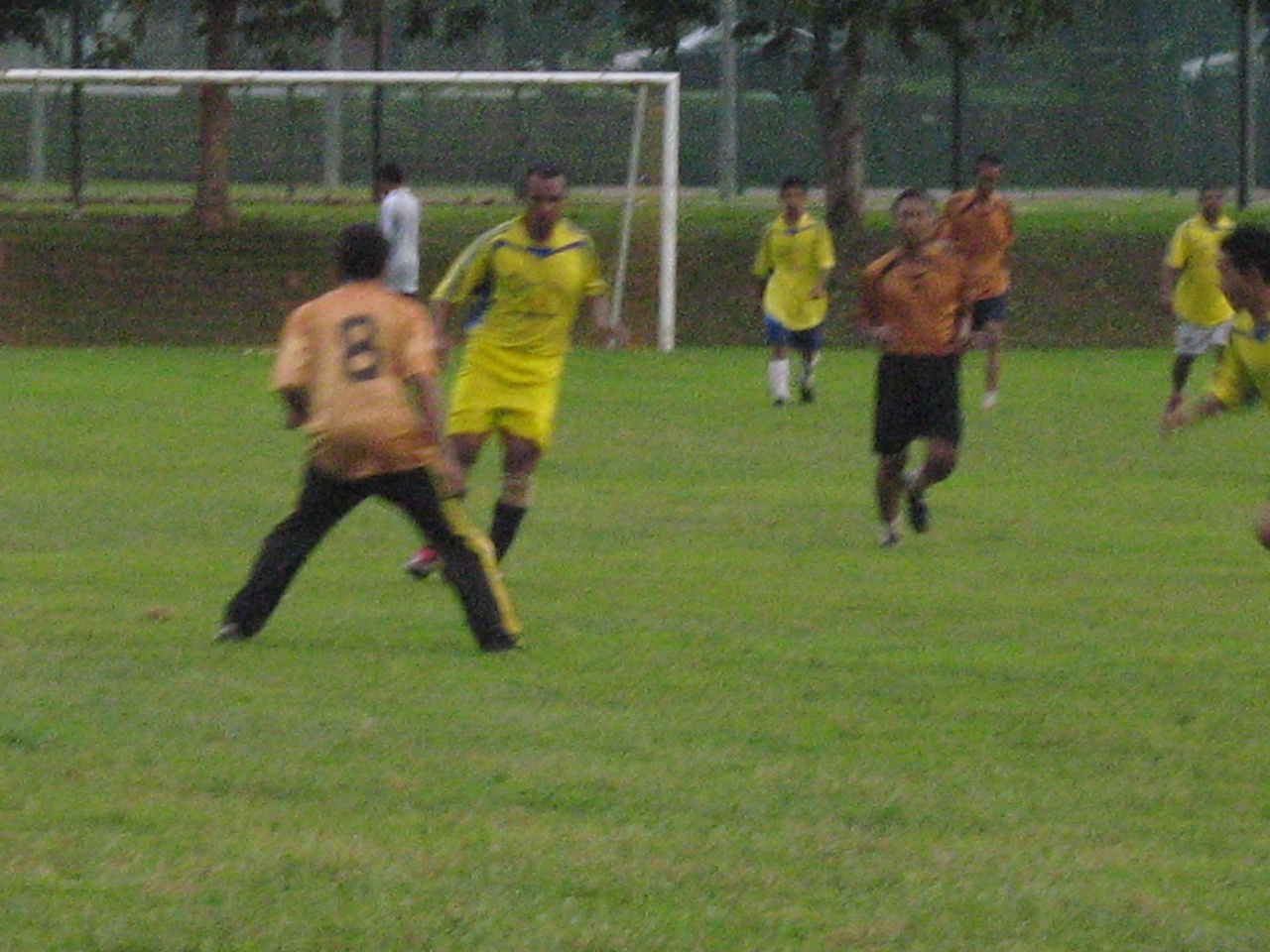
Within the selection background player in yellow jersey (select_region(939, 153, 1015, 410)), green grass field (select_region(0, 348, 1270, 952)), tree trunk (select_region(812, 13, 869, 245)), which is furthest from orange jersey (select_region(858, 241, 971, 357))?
tree trunk (select_region(812, 13, 869, 245))

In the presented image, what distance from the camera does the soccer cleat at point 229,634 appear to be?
901cm

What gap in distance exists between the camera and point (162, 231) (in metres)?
28.9

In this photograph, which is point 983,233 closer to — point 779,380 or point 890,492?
point 779,380

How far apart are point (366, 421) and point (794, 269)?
1150 centimetres

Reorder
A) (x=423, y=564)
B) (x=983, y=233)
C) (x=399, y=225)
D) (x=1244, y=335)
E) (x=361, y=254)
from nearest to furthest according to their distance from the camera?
(x=1244, y=335) < (x=361, y=254) < (x=423, y=564) < (x=983, y=233) < (x=399, y=225)

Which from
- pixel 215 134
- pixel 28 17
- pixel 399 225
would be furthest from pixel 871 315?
pixel 28 17

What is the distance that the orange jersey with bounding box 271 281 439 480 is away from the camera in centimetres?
848

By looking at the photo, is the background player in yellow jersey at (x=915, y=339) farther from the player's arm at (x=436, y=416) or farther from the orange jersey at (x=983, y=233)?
the orange jersey at (x=983, y=233)

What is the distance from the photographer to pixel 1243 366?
27.9 feet

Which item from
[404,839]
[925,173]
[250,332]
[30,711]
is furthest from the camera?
[925,173]

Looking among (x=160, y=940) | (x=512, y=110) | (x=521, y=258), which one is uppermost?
(x=512, y=110)

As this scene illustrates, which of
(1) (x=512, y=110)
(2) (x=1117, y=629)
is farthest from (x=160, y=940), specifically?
(1) (x=512, y=110)

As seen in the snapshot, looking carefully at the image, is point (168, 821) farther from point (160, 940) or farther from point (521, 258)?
point (521, 258)

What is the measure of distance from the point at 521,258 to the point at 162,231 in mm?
19304
